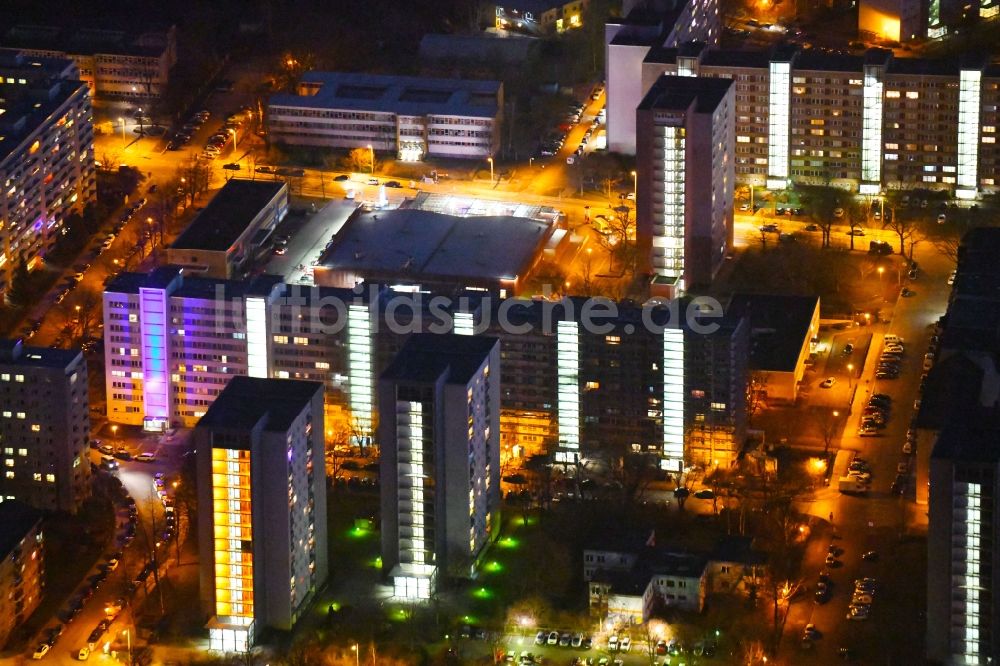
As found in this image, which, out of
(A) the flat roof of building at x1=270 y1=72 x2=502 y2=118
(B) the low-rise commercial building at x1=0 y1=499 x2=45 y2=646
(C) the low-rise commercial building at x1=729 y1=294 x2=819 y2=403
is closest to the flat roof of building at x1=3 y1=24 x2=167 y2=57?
(A) the flat roof of building at x1=270 y1=72 x2=502 y2=118

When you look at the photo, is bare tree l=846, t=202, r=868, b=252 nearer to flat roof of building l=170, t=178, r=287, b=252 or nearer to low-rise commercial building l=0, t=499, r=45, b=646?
flat roof of building l=170, t=178, r=287, b=252

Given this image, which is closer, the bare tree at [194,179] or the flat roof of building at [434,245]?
the flat roof of building at [434,245]

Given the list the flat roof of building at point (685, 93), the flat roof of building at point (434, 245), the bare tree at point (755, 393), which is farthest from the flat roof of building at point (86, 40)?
the bare tree at point (755, 393)

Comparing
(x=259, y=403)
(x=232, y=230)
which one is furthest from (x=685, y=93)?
(x=259, y=403)

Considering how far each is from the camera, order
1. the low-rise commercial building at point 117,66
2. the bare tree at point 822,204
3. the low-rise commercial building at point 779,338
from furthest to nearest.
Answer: the low-rise commercial building at point 117,66
the bare tree at point 822,204
the low-rise commercial building at point 779,338

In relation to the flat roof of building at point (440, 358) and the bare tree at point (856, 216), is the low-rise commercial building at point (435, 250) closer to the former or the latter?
the bare tree at point (856, 216)

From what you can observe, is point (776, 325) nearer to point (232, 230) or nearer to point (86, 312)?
point (232, 230)

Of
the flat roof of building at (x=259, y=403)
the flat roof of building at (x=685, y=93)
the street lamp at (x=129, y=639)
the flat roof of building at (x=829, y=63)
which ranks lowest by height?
the street lamp at (x=129, y=639)
